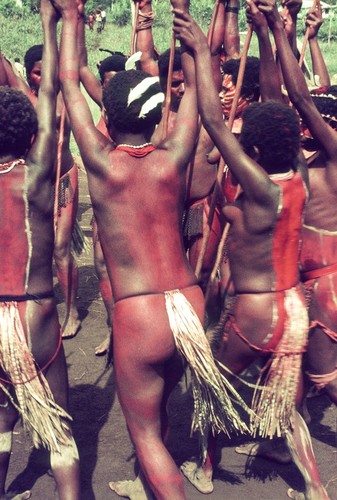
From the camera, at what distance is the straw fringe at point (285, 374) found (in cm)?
359

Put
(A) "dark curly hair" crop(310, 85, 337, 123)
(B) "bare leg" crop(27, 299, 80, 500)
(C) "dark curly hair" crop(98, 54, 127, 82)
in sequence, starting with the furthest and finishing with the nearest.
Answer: (C) "dark curly hair" crop(98, 54, 127, 82), (A) "dark curly hair" crop(310, 85, 337, 123), (B) "bare leg" crop(27, 299, 80, 500)

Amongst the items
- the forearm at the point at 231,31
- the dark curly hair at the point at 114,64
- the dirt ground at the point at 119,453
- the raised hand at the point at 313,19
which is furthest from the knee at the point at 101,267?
the raised hand at the point at 313,19

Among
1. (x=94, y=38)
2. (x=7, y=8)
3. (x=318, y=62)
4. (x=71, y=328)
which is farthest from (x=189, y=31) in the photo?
(x=7, y=8)

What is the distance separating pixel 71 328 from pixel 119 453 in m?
1.95

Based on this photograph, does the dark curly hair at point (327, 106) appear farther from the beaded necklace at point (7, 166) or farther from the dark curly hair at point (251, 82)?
the beaded necklace at point (7, 166)

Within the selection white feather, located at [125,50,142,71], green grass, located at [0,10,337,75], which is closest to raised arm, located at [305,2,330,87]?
white feather, located at [125,50,142,71]

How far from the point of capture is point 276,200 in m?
3.45

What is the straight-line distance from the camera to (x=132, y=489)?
395 cm

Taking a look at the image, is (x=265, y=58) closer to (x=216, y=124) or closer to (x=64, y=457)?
(x=216, y=124)

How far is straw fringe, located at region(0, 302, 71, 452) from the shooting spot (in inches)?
134

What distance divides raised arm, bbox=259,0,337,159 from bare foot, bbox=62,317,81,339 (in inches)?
124

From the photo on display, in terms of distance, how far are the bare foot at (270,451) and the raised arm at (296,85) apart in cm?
184

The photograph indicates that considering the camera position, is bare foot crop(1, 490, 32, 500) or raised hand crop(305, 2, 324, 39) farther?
raised hand crop(305, 2, 324, 39)

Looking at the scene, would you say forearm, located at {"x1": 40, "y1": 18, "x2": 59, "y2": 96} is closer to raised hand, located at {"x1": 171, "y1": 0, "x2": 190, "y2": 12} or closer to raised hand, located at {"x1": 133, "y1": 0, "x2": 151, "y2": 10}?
raised hand, located at {"x1": 171, "y1": 0, "x2": 190, "y2": 12}
